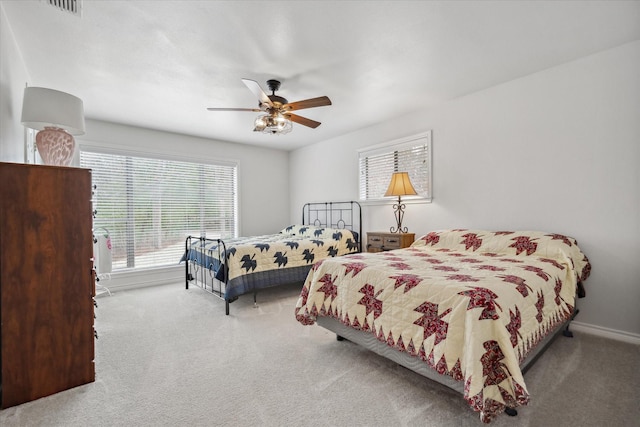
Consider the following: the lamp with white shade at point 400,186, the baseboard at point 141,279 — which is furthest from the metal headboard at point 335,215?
the baseboard at point 141,279

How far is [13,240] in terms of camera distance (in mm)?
1765

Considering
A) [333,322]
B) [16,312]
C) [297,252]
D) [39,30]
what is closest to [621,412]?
[333,322]

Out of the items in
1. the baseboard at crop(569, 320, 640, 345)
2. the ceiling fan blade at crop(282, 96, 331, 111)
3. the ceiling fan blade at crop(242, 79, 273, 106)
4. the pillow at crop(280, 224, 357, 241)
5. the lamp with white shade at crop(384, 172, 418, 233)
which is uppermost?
the ceiling fan blade at crop(242, 79, 273, 106)

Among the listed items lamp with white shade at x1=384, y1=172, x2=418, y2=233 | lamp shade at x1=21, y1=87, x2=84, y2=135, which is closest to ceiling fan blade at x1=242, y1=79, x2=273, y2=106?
lamp shade at x1=21, y1=87, x2=84, y2=135

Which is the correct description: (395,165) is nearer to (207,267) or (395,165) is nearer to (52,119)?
(207,267)

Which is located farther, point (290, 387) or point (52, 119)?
point (52, 119)

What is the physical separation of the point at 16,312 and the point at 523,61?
14.3 ft

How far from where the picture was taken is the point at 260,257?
11.9 ft

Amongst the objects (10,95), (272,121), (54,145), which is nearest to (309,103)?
(272,121)

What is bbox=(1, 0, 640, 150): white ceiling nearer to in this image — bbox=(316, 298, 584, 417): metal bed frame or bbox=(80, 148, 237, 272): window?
bbox=(80, 148, 237, 272): window

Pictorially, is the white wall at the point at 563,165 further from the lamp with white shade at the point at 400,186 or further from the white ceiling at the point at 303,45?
the lamp with white shade at the point at 400,186

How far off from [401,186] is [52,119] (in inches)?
138

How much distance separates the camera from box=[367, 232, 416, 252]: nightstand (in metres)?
3.86

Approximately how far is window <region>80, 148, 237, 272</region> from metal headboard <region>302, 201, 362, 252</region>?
1.48 meters
